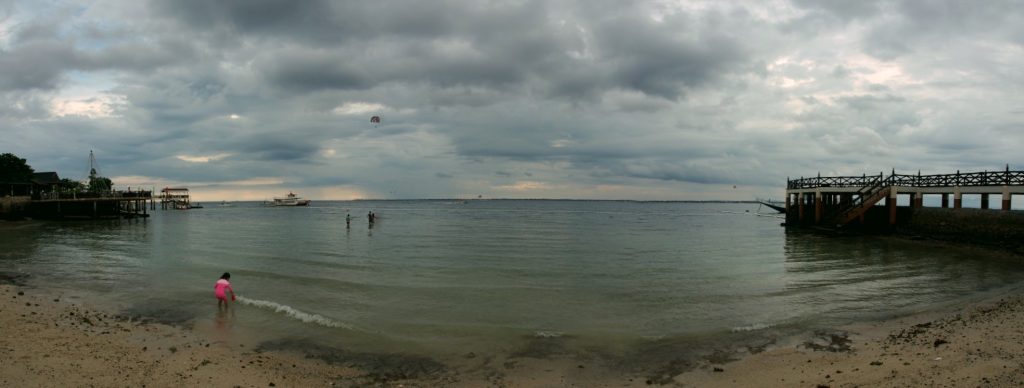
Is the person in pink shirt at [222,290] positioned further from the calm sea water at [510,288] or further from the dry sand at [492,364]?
the dry sand at [492,364]

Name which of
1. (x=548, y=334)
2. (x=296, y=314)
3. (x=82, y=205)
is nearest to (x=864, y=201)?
(x=548, y=334)

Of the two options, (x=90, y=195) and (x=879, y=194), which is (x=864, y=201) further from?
(x=90, y=195)

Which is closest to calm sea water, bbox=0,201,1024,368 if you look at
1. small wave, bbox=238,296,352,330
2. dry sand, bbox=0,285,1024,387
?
small wave, bbox=238,296,352,330

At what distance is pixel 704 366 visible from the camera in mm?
10484

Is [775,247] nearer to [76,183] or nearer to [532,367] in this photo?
[532,367]

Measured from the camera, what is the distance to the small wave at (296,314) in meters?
14.0

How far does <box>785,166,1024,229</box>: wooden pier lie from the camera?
109 feet

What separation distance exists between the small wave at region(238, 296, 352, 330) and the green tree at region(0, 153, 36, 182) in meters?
82.8

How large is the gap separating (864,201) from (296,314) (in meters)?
43.8

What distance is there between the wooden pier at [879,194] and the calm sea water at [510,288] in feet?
18.6

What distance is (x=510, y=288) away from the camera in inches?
769

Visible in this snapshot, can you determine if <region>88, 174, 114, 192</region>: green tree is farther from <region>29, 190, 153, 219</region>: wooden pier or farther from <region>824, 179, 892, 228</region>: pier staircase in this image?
<region>824, 179, 892, 228</region>: pier staircase

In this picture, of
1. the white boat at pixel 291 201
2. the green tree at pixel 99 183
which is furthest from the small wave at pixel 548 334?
the white boat at pixel 291 201

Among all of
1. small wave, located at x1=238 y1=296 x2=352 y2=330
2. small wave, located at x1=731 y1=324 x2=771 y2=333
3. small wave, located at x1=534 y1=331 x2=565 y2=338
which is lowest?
small wave, located at x1=238 y1=296 x2=352 y2=330
